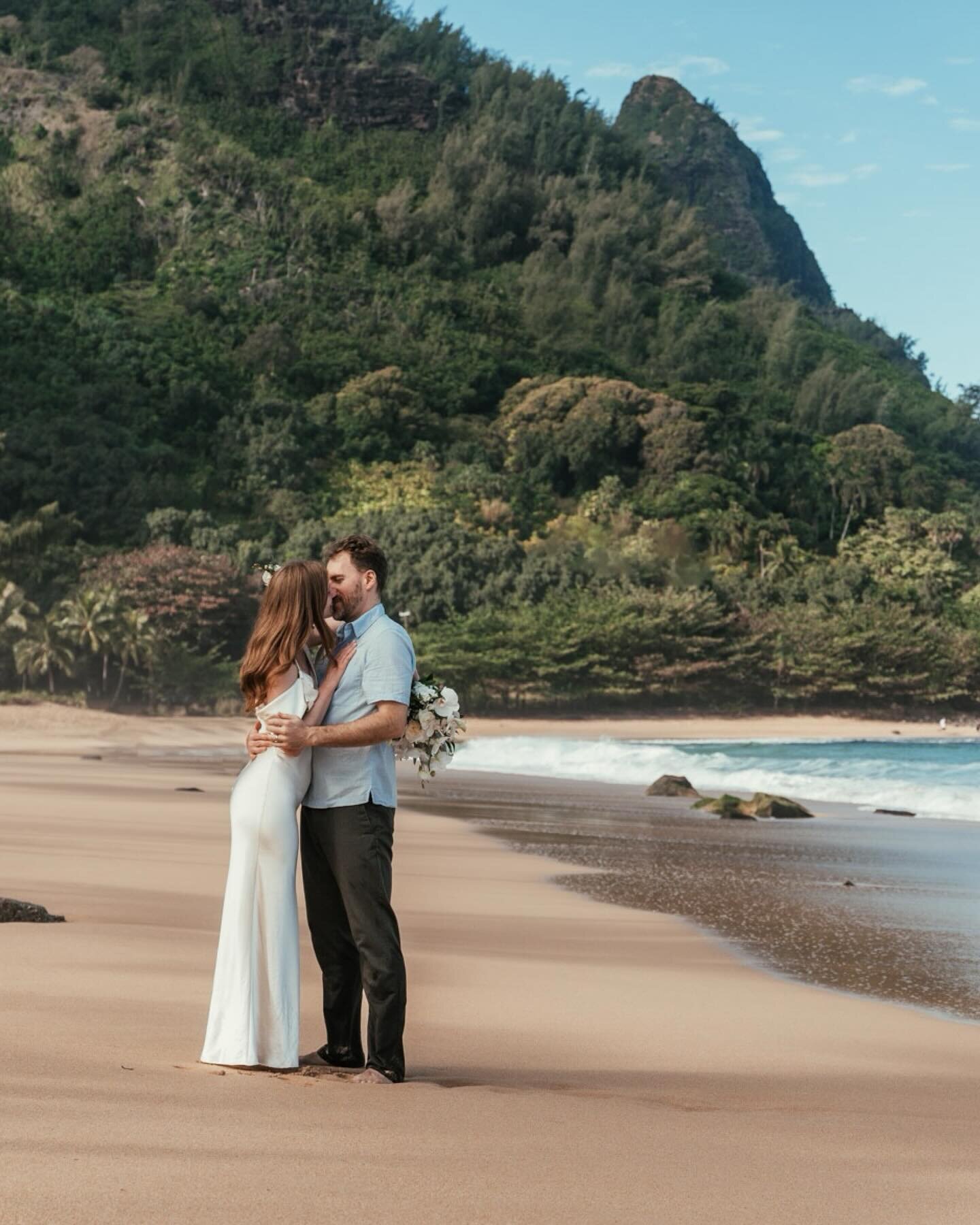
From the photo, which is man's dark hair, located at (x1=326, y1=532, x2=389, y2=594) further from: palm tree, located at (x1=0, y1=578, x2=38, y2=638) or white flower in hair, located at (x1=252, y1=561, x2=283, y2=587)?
palm tree, located at (x1=0, y1=578, x2=38, y2=638)

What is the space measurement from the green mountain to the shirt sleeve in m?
42.5

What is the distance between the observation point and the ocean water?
19.4 m

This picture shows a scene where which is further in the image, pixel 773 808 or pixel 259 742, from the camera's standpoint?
pixel 773 808

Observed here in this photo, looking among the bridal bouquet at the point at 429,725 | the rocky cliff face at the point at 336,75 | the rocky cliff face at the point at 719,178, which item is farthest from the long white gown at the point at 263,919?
the rocky cliff face at the point at 719,178

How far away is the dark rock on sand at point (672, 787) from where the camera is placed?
63.6ft

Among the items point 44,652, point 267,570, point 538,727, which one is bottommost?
point 538,727

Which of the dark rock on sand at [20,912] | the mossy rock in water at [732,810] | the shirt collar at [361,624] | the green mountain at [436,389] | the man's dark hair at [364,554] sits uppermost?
the green mountain at [436,389]

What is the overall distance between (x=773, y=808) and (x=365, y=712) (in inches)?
490

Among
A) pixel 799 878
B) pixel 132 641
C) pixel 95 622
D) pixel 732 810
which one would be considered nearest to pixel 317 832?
pixel 799 878

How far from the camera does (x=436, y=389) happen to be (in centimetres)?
7994

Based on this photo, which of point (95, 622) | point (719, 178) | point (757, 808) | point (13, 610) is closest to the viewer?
point (757, 808)

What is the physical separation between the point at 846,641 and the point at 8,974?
55.6 meters

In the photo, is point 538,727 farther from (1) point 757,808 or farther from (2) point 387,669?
(2) point 387,669

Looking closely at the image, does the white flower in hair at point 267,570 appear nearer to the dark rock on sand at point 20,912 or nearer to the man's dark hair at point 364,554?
the man's dark hair at point 364,554
